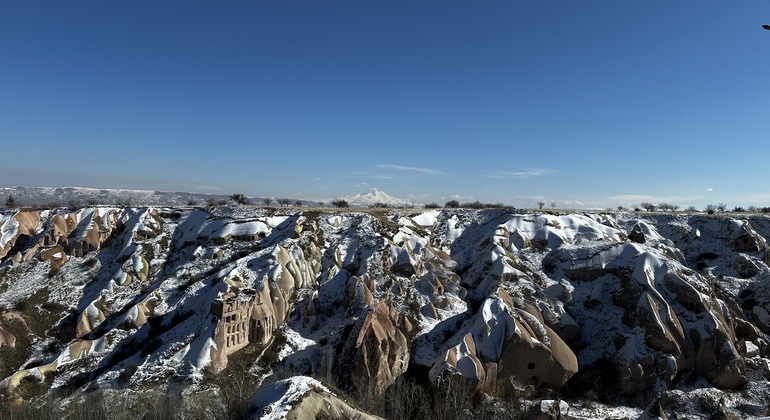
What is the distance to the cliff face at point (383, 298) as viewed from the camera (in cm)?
3700

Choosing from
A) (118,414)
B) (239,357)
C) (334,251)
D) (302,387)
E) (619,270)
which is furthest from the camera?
(334,251)

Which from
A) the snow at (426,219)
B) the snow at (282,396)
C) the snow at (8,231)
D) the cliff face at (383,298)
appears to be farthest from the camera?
the snow at (426,219)

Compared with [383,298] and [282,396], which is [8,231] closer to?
[383,298]

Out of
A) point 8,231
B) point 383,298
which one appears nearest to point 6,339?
point 8,231

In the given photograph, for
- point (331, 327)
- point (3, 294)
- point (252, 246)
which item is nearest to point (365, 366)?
point (331, 327)

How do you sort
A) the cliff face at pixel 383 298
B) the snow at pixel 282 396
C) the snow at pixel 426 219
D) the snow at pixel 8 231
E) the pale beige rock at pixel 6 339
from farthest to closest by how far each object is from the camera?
the snow at pixel 426 219, the snow at pixel 8 231, the pale beige rock at pixel 6 339, the cliff face at pixel 383 298, the snow at pixel 282 396

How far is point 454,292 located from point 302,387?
116ft

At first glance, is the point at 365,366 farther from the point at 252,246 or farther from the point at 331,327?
the point at 252,246

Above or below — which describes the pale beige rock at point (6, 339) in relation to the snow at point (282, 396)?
below

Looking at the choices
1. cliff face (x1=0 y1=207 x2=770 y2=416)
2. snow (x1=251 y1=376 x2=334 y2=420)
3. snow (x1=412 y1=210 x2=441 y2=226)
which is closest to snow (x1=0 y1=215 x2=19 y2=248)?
cliff face (x1=0 y1=207 x2=770 y2=416)

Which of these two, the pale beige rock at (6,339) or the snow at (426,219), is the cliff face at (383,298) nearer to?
the pale beige rock at (6,339)

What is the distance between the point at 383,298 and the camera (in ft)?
156

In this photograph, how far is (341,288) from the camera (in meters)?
50.1

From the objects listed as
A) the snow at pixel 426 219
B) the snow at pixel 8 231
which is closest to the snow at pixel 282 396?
the snow at pixel 426 219
